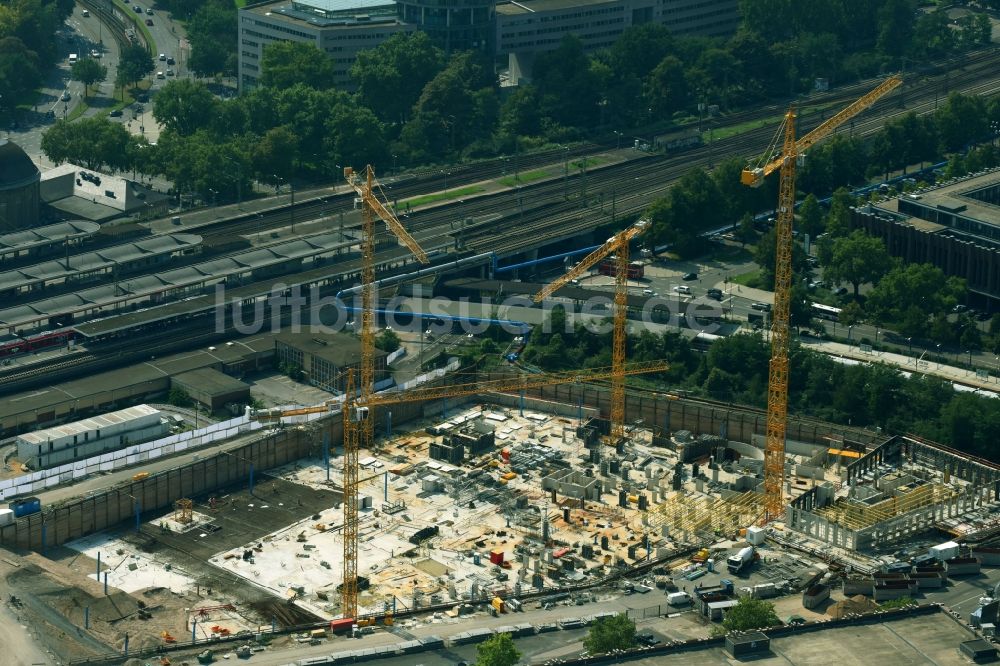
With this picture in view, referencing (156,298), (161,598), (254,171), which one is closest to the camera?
→ (161,598)

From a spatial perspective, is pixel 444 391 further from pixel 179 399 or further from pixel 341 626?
pixel 341 626

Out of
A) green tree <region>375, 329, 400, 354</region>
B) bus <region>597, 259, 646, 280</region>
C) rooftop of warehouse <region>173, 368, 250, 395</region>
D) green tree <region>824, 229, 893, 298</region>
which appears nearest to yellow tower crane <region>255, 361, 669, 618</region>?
rooftop of warehouse <region>173, 368, 250, 395</region>

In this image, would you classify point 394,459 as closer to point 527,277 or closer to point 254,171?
point 527,277

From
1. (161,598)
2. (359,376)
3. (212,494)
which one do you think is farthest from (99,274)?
(161,598)

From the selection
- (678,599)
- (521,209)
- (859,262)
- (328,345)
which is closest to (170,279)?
(328,345)

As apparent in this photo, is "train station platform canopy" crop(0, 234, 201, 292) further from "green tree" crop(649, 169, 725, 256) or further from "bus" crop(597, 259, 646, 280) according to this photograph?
"green tree" crop(649, 169, 725, 256)

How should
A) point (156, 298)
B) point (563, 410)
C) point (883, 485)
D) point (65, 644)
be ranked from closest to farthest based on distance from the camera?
1. point (65, 644)
2. point (883, 485)
3. point (563, 410)
4. point (156, 298)
